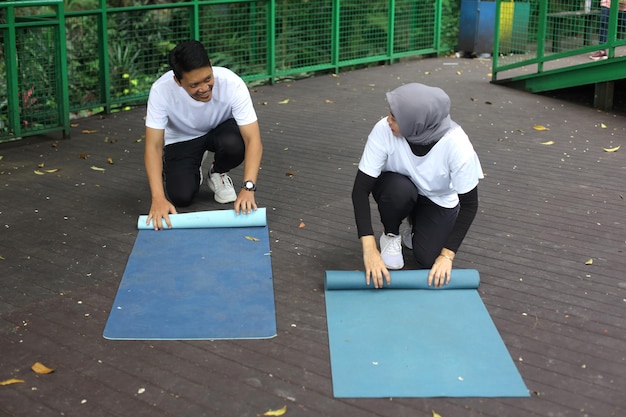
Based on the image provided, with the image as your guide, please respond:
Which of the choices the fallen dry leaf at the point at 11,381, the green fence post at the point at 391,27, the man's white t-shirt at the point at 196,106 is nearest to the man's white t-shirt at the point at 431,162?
the man's white t-shirt at the point at 196,106

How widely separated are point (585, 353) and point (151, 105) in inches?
114

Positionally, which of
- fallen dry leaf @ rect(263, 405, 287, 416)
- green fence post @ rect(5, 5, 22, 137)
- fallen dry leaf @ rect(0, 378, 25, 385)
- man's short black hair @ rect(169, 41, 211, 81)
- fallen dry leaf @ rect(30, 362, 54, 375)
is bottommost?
fallen dry leaf @ rect(0, 378, 25, 385)

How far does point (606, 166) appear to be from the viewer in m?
6.90

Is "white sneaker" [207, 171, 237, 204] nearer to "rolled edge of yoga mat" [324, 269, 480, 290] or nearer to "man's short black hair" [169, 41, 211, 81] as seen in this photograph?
"man's short black hair" [169, 41, 211, 81]

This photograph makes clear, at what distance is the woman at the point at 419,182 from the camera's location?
4172 mm

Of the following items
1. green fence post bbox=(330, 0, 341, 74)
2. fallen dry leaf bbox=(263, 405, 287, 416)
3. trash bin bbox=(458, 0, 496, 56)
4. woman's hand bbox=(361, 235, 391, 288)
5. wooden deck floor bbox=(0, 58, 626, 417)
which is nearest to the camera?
fallen dry leaf bbox=(263, 405, 287, 416)

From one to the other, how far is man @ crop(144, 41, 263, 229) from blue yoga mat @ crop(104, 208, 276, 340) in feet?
0.43

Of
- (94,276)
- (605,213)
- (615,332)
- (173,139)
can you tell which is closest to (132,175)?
(173,139)

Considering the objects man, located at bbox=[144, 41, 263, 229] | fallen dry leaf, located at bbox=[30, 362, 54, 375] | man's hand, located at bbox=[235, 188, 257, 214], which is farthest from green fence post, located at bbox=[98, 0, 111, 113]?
fallen dry leaf, located at bbox=[30, 362, 54, 375]

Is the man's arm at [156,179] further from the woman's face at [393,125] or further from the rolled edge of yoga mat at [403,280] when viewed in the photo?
the woman's face at [393,125]

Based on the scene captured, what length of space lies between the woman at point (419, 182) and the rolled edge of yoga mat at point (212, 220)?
0.90 meters

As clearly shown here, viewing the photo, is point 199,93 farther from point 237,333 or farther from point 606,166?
point 606,166

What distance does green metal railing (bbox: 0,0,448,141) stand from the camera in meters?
7.53

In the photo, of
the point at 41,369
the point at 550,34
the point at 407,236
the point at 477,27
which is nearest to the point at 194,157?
the point at 407,236
